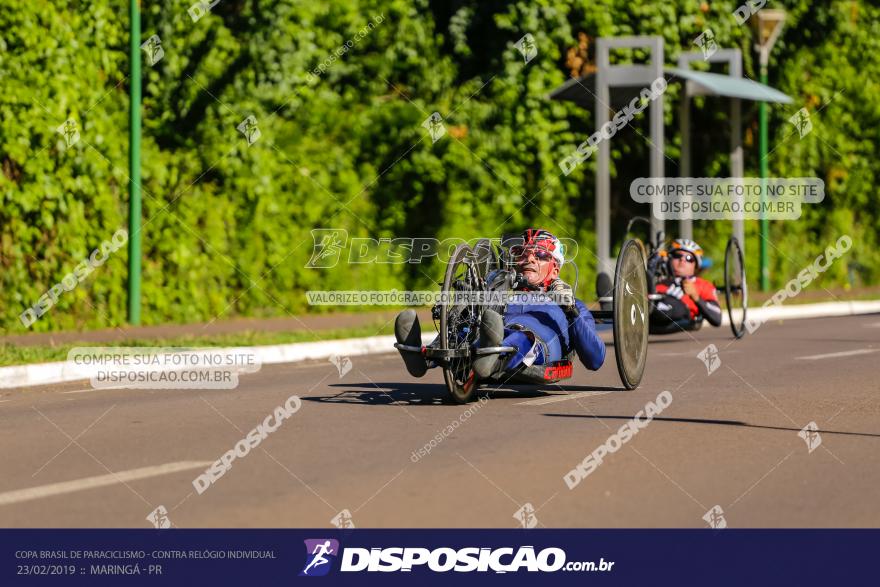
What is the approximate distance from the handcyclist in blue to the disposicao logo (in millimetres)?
4136

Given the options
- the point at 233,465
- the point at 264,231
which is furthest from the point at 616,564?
the point at 264,231

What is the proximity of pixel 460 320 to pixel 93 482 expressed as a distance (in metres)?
3.52

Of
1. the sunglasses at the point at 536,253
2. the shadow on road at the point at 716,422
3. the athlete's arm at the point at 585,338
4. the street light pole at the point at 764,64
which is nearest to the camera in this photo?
the shadow on road at the point at 716,422

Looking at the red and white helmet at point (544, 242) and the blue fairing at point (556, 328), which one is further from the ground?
the red and white helmet at point (544, 242)

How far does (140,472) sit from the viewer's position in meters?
8.30

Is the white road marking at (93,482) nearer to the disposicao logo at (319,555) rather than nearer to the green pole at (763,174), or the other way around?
the disposicao logo at (319,555)

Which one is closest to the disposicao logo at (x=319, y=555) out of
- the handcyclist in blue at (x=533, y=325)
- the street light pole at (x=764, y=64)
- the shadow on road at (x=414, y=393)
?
the handcyclist in blue at (x=533, y=325)

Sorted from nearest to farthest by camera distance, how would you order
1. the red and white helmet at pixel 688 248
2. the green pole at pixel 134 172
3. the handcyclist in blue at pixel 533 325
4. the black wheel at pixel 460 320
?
1. the black wheel at pixel 460 320
2. the handcyclist in blue at pixel 533 325
3. the red and white helmet at pixel 688 248
4. the green pole at pixel 134 172

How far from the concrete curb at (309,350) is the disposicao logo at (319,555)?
7407 millimetres

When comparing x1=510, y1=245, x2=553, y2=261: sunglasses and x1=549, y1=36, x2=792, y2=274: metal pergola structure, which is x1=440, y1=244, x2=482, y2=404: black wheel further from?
x1=549, y1=36, x2=792, y2=274: metal pergola structure

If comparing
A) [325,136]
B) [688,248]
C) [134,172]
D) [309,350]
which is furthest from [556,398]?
[325,136]

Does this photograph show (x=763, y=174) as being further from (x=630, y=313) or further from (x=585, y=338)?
(x=585, y=338)

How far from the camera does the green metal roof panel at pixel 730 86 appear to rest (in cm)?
2370

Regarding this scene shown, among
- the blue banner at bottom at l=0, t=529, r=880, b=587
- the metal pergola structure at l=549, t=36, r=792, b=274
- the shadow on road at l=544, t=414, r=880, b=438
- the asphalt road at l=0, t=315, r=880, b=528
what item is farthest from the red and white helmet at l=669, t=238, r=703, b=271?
the blue banner at bottom at l=0, t=529, r=880, b=587
